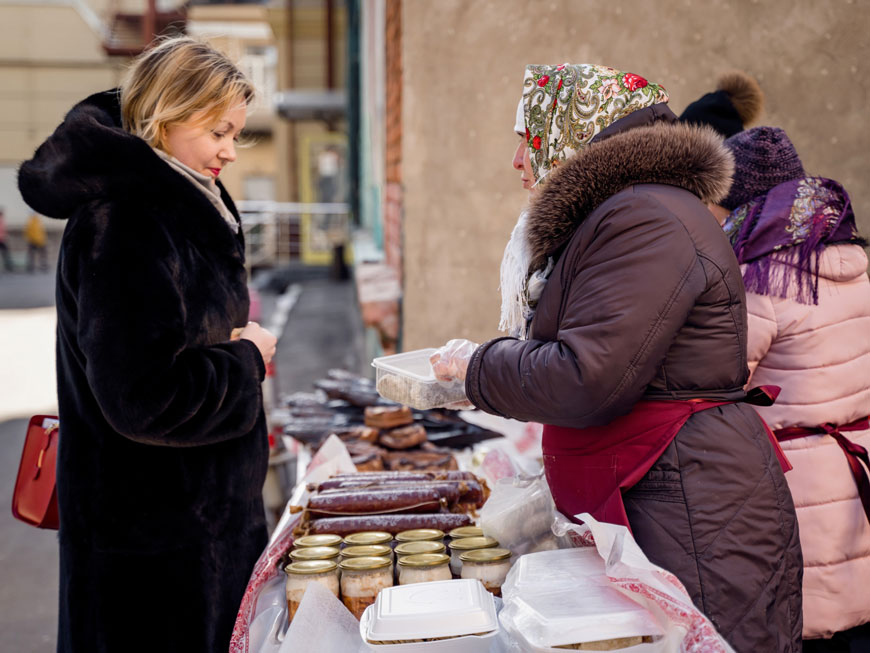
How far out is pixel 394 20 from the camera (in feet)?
17.1

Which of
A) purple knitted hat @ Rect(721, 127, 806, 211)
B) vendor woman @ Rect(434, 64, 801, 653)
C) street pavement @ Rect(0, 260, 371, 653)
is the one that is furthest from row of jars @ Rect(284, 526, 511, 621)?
purple knitted hat @ Rect(721, 127, 806, 211)

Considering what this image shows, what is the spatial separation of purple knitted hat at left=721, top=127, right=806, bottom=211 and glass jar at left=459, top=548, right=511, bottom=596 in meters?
1.52

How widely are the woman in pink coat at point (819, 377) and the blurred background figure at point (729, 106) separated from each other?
96cm

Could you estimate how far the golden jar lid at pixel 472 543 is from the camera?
205cm

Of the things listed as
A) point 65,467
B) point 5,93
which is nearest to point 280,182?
Result: point 5,93

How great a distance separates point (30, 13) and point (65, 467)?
3526cm

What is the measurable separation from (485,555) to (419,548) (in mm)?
196

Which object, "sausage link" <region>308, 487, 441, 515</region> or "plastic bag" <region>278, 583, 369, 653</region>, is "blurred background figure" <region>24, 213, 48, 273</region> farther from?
"plastic bag" <region>278, 583, 369, 653</region>

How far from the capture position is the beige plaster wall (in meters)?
3.86

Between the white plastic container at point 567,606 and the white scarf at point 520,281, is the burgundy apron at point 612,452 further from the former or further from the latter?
the white scarf at point 520,281

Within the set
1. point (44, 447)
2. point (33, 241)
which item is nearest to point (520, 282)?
Result: point (44, 447)

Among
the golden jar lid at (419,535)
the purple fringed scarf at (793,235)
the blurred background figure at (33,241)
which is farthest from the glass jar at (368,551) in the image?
the blurred background figure at (33,241)

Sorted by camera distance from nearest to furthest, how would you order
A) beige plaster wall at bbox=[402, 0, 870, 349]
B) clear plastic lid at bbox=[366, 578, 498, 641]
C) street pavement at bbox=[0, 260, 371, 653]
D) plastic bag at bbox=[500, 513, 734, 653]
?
plastic bag at bbox=[500, 513, 734, 653] → clear plastic lid at bbox=[366, 578, 498, 641] → beige plaster wall at bbox=[402, 0, 870, 349] → street pavement at bbox=[0, 260, 371, 653]

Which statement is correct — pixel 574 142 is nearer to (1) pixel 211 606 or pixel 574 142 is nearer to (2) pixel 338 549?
(2) pixel 338 549
